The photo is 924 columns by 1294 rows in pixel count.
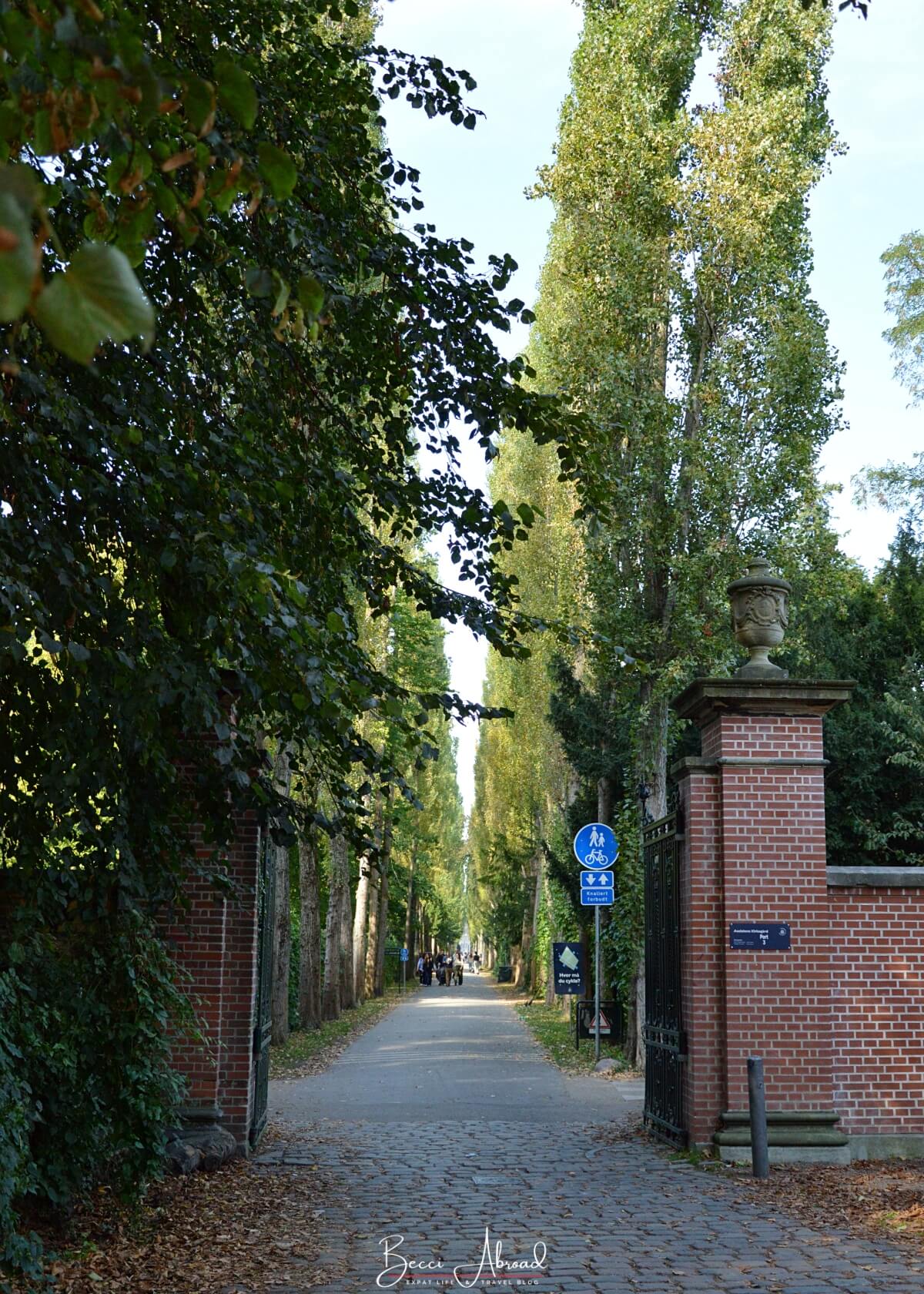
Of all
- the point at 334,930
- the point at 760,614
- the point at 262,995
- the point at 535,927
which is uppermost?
the point at 760,614

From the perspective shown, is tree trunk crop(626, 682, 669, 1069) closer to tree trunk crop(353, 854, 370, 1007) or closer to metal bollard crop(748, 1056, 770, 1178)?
metal bollard crop(748, 1056, 770, 1178)

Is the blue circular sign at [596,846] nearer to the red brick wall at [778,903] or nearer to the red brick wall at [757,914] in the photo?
the red brick wall at [757,914]

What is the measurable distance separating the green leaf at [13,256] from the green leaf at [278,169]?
4.39 ft

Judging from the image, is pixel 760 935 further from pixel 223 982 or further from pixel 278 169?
pixel 278 169

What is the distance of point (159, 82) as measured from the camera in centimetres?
218

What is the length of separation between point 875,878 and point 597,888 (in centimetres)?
863

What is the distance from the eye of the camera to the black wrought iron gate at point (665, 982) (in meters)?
10.8

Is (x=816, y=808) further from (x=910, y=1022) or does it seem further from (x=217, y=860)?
(x=217, y=860)

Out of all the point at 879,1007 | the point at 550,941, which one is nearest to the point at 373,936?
the point at 550,941

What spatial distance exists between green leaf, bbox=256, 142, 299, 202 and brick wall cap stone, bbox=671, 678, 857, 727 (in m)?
8.09

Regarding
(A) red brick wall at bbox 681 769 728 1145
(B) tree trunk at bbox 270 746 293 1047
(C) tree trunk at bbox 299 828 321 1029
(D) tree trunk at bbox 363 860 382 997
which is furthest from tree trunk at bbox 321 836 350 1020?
(A) red brick wall at bbox 681 769 728 1145

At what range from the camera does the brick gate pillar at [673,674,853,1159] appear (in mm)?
10125

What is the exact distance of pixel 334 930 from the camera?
2992cm

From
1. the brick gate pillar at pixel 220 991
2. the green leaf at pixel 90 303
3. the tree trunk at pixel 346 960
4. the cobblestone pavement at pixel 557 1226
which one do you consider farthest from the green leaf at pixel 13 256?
the tree trunk at pixel 346 960
